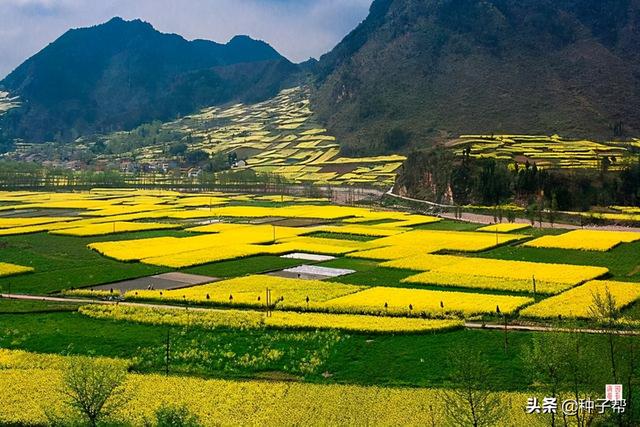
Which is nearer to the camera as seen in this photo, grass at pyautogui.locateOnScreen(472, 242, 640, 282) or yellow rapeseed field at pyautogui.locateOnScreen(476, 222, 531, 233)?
grass at pyautogui.locateOnScreen(472, 242, 640, 282)

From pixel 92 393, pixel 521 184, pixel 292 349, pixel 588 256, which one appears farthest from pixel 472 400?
pixel 521 184

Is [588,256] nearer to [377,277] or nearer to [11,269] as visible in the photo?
[377,277]

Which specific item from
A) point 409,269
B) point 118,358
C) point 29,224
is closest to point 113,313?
point 118,358

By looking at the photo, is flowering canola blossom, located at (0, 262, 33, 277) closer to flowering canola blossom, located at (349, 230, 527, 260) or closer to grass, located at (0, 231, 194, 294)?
grass, located at (0, 231, 194, 294)

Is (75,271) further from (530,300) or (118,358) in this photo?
(530,300)

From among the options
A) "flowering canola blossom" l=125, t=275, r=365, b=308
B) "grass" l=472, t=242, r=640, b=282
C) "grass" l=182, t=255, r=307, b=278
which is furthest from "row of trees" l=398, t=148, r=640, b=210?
"flowering canola blossom" l=125, t=275, r=365, b=308
